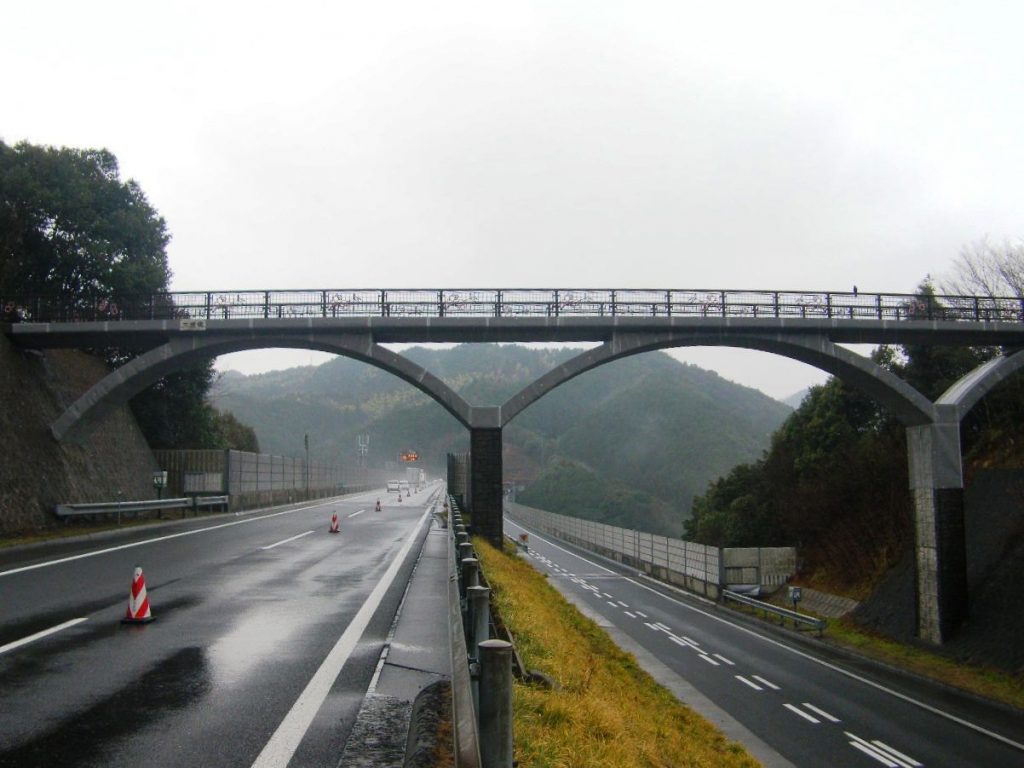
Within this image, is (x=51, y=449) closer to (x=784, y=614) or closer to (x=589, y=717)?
(x=589, y=717)

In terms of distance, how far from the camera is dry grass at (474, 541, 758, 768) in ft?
21.1

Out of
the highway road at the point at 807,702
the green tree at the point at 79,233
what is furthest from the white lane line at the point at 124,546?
the highway road at the point at 807,702

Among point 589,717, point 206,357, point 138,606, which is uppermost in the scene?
point 206,357

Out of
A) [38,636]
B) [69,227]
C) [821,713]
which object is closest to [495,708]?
[38,636]

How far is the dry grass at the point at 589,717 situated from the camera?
254 inches

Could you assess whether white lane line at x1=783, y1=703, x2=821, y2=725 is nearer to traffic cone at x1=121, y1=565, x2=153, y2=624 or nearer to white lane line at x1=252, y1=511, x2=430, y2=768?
white lane line at x1=252, y1=511, x2=430, y2=768

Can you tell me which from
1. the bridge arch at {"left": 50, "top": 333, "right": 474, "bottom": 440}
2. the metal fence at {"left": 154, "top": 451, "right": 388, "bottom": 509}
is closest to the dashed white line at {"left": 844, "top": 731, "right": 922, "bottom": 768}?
the bridge arch at {"left": 50, "top": 333, "right": 474, "bottom": 440}

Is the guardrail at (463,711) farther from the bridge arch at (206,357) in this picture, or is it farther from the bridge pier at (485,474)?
the bridge arch at (206,357)

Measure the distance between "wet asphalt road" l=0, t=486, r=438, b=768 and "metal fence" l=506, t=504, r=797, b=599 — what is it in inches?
1107

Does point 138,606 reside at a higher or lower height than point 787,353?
lower

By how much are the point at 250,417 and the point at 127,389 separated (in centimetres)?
16284

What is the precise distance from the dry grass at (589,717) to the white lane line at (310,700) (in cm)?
168

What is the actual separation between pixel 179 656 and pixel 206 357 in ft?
66.7

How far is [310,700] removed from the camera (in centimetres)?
642
